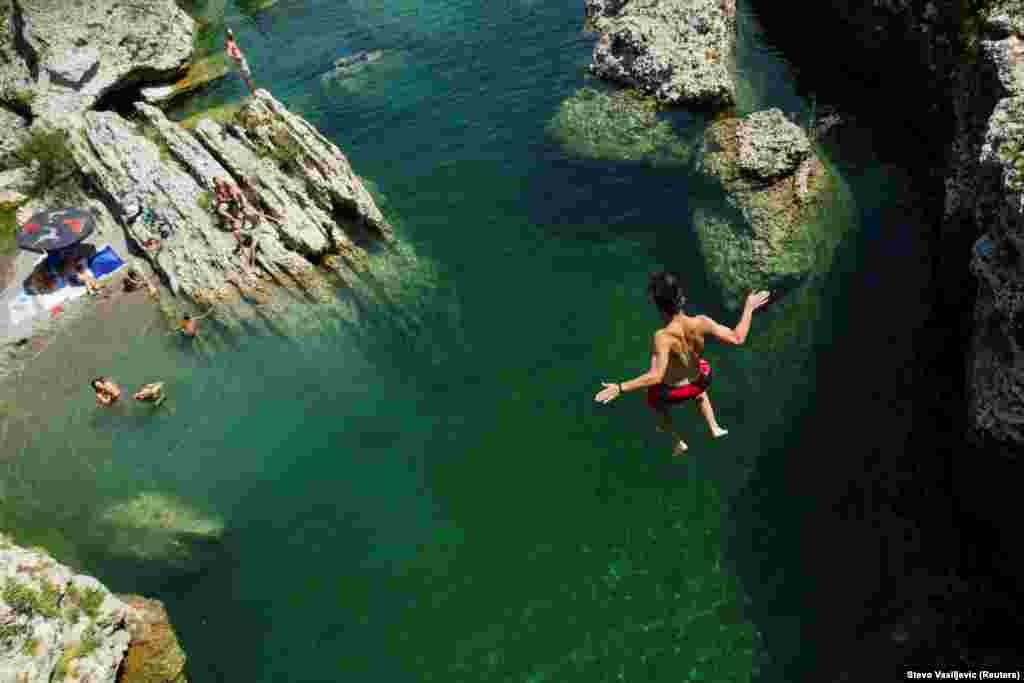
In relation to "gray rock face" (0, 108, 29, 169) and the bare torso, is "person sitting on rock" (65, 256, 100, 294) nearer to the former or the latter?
"gray rock face" (0, 108, 29, 169)

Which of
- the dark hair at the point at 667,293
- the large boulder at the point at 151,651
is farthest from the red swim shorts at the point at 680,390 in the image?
the large boulder at the point at 151,651

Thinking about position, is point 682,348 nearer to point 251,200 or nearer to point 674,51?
point 674,51

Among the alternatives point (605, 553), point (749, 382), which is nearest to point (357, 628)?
point (605, 553)

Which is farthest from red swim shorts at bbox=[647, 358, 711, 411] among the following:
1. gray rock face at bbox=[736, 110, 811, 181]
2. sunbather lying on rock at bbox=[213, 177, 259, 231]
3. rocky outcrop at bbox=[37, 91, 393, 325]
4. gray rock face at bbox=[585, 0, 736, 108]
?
sunbather lying on rock at bbox=[213, 177, 259, 231]

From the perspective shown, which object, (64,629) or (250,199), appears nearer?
(64,629)

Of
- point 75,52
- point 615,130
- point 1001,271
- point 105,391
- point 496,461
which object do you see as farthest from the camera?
point 75,52

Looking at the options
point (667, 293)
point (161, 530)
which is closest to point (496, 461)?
point (161, 530)

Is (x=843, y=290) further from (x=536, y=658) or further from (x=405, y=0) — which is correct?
(x=405, y=0)
